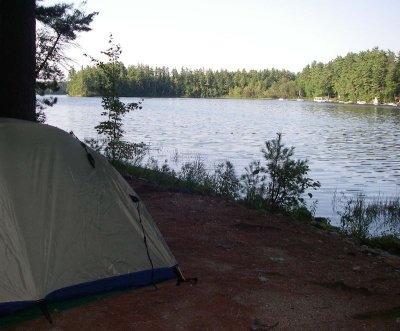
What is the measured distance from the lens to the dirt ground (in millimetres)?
4117

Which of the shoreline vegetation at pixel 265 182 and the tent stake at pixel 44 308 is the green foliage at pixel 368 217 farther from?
the tent stake at pixel 44 308

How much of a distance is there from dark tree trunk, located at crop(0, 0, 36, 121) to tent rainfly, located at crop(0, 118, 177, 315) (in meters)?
1.68

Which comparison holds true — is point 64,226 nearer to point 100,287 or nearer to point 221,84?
point 100,287

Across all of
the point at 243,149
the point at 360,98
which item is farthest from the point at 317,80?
the point at 243,149

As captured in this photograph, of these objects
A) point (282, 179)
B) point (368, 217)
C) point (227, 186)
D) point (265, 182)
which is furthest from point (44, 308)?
point (368, 217)

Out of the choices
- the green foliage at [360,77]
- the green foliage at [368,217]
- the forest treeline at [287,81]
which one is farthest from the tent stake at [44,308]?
the green foliage at [360,77]

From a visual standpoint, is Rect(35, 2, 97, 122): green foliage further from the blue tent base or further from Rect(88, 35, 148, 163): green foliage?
the blue tent base

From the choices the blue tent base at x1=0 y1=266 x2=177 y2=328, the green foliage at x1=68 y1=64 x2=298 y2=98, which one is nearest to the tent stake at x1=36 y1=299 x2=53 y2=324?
the blue tent base at x1=0 y1=266 x2=177 y2=328

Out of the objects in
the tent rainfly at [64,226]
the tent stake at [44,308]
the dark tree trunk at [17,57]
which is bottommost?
the tent stake at [44,308]

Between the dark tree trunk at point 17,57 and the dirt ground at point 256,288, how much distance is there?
274 centimetres

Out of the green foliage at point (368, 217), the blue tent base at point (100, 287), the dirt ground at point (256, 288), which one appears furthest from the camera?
the green foliage at point (368, 217)

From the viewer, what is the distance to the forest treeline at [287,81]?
339 feet

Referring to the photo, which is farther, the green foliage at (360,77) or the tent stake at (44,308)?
the green foliage at (360,77)

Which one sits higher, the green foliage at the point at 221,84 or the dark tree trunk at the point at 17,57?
the green foliage at the point at 221,84
